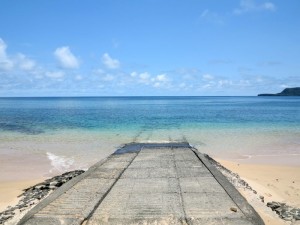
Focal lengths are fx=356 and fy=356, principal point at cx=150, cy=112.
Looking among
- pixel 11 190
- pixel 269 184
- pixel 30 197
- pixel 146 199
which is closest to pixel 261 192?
pixel 269 184

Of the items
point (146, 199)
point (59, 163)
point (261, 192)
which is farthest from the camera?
point (59, 163)

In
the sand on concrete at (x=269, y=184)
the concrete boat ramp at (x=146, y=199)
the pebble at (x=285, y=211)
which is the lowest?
the sand on concrete at (x=269, y=184)

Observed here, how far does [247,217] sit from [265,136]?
18.7 metres

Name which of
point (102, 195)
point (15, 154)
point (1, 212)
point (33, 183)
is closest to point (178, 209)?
point (102, 195)

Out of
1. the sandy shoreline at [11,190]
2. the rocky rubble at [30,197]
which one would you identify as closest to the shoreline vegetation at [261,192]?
the rocky rubble at [30,197]

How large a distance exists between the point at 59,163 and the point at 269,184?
7.99 meters

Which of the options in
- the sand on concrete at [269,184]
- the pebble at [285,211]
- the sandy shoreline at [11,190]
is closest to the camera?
the pebble at [285,211]

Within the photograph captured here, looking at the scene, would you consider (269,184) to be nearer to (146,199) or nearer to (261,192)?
(261,192)

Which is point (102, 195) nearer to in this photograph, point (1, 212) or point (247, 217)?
point (1, 212)

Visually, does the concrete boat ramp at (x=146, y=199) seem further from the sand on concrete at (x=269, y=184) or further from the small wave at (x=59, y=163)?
the small wave at (x=59, y=163)

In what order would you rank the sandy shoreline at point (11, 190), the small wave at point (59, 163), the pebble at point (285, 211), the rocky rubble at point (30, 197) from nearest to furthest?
the pebble at point (285, 211)
the rocky rubble at point (30, 197)
the sandy shoreline at point (11, 190)
the small wave at point (59, 163)

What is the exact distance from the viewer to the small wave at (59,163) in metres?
13.0

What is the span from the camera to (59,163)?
14.2m

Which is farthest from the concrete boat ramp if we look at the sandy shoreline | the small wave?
the small wave
